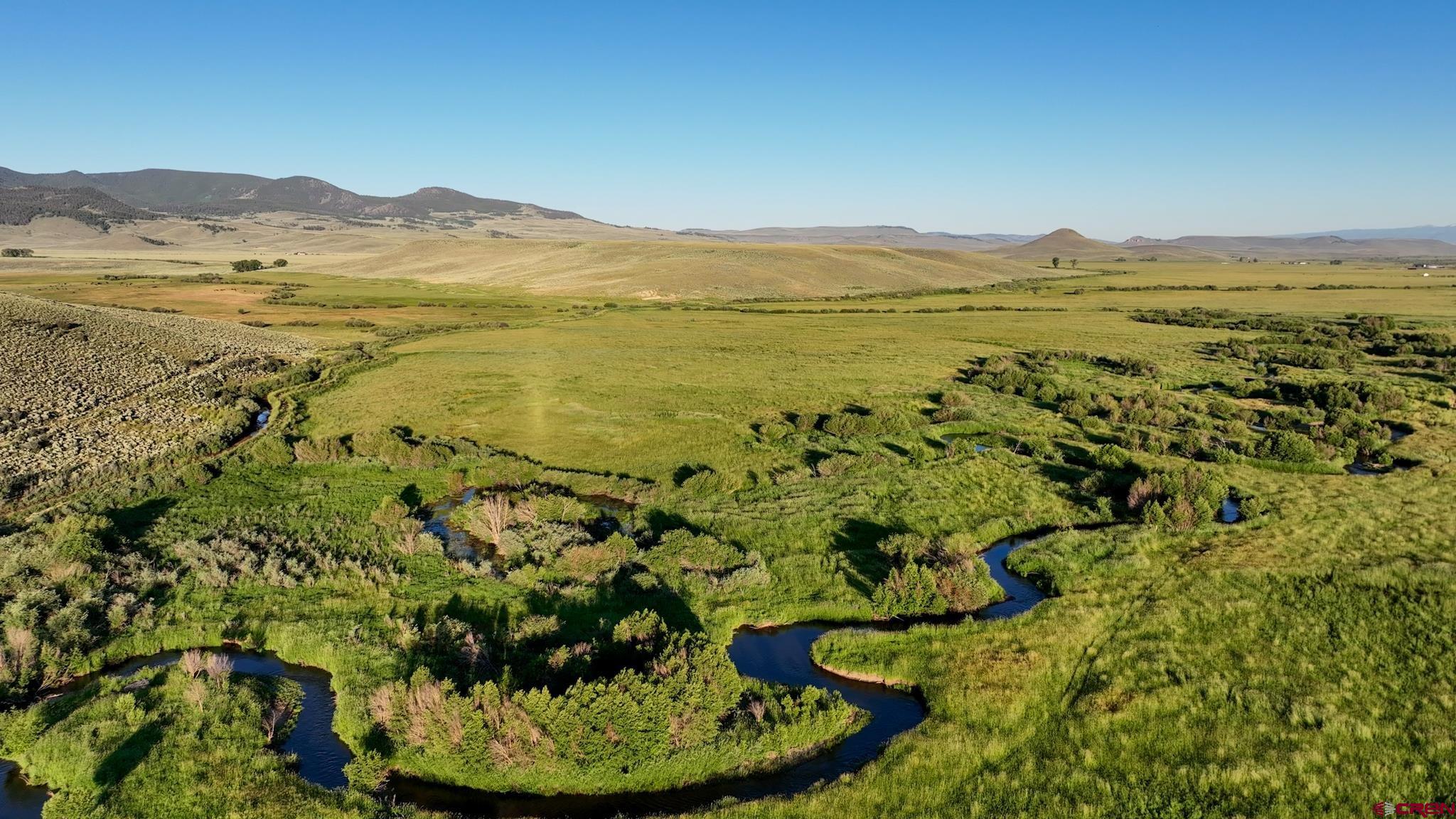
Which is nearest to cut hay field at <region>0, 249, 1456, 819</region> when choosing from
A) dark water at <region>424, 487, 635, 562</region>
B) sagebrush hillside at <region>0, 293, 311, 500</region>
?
dark water at <region>424, 487, 635, 562</region>

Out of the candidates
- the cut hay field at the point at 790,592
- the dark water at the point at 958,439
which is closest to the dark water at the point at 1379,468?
the cut hay field at the point at 790,592

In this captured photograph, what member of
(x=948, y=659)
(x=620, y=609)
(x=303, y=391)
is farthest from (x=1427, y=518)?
(x=303, y=391)

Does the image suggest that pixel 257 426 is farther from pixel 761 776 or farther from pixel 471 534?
pixel 761 776

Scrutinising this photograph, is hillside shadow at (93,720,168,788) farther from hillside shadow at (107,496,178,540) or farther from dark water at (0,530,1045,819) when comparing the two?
hillside shadow at (107,496,178,540)

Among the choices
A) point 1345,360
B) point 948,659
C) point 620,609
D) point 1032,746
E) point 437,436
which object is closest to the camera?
point 1032,746

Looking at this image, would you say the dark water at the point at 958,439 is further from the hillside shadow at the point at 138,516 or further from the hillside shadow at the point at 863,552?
the hillside shadow at the point at 138,516

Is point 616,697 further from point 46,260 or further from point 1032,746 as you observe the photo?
point 46,260
